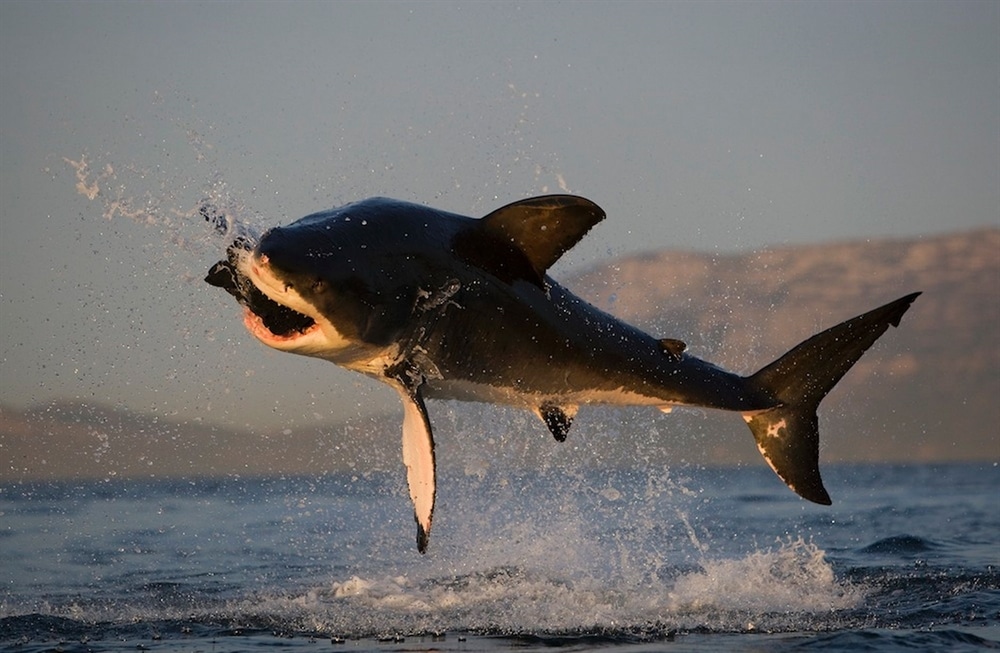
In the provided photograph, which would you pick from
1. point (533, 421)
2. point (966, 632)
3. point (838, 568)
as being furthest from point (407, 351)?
point (838, 568)

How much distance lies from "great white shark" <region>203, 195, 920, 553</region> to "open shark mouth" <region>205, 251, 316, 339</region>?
0.04 ft

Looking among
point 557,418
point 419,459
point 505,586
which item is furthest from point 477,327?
point 505,586

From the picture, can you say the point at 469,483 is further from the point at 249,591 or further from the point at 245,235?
the point at 245,235

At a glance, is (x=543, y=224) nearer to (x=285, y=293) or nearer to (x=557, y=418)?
(x=557, y=418)

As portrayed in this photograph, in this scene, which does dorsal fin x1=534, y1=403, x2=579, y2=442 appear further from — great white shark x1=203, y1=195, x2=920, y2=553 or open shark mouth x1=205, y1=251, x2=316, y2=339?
open shark mouth x1=205, y1=251, x2=316, y2=339

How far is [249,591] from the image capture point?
1529cm

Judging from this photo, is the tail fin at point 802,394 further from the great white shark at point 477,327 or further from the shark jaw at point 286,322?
the shark jaw at point 286,322

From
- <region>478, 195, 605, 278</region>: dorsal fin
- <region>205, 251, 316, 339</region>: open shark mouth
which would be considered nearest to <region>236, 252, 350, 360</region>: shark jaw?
<region>205, 251, 316, 339</region>: open shark mouth

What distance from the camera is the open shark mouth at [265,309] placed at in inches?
363

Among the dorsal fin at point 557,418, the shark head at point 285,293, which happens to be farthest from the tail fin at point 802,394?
the shark head at point 285,293

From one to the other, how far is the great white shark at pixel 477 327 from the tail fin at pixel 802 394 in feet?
0.05

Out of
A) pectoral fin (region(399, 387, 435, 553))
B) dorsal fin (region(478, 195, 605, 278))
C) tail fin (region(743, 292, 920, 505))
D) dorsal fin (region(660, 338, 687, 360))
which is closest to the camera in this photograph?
pectoral fin (region(399, 387, 435, 553))

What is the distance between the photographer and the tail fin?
12.7 meters

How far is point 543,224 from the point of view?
10.5m
